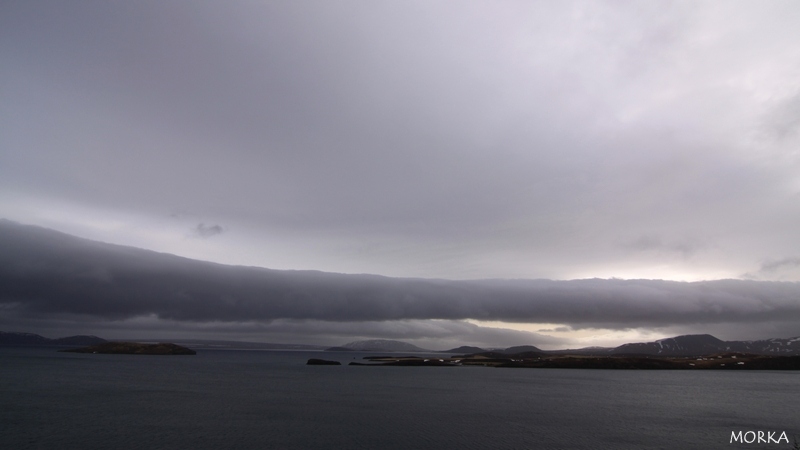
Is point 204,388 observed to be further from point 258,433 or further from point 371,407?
point 258,433

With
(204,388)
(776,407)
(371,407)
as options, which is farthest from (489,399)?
(204,388)

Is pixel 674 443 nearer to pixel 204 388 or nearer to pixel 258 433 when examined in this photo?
pixel 258 433

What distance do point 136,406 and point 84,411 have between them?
7047 millimetres

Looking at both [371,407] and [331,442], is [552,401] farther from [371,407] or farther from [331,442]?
[331,442]

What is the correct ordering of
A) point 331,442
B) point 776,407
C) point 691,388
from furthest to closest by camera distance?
1. point 691,388
2. point 776,407
3. point 331,442

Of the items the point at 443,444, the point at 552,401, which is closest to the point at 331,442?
the point at 443,444

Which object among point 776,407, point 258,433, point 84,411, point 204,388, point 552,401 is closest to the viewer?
point 258,433

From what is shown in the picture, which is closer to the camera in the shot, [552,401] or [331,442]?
[331,442]

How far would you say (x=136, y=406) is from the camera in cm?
6806

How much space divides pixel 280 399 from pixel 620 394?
70802 millimetres

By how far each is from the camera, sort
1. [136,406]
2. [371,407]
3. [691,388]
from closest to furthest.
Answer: [136,406] < [371,407] < [691,388]

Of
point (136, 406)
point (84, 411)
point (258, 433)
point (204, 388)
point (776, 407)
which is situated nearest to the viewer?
point (258, 433)

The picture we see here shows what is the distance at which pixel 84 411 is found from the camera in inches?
2451

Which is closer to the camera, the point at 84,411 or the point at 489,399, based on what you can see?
the point at 84,411
